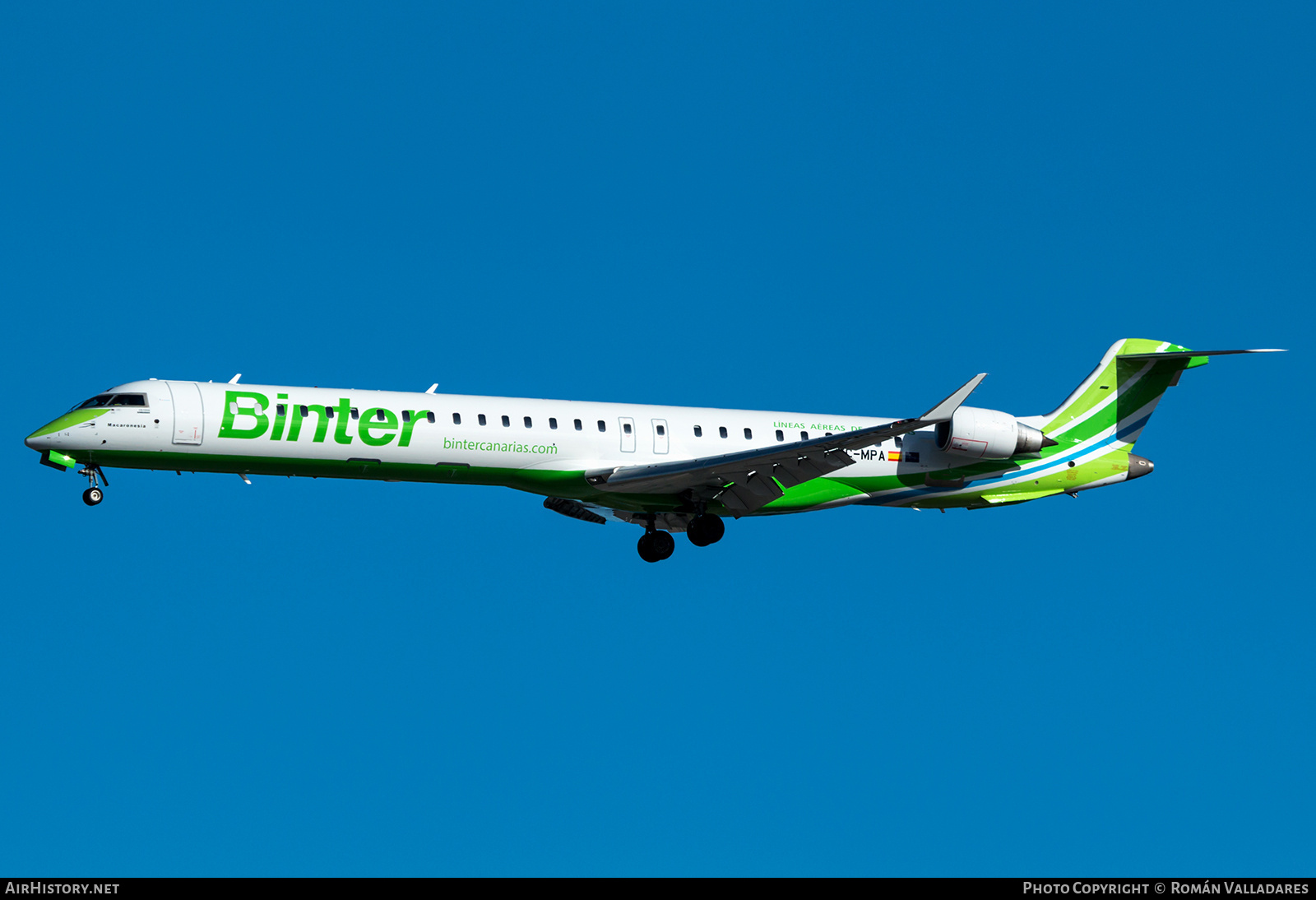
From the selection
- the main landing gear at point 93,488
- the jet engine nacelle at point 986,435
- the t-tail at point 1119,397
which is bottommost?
the main landing gear at point 93,488

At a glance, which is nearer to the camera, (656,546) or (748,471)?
(748,471)

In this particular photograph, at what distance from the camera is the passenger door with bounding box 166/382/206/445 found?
31.6 metres

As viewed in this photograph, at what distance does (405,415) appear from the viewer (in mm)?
32656

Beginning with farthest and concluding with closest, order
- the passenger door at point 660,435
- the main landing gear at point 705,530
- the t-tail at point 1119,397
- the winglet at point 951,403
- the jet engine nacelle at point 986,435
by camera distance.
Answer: the t-tail at point 1119,397, the jet engine nacelle at point 986,435, the main landing gear at point 705,530, the passenger door at point 660,435, the winglet at point 951,403

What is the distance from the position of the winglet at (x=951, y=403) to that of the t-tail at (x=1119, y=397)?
A: 276 inches

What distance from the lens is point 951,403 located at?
3212 cm

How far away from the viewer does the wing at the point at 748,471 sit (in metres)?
32.5

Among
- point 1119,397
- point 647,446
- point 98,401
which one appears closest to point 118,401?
point 98,401

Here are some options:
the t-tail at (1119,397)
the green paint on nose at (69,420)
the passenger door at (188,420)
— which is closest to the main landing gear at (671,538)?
the t-tail at (1119,397)

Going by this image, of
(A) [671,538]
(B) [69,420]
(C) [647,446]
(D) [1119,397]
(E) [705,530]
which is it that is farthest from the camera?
(D) [1119,397]

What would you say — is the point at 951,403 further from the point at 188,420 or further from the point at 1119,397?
the point at 188,420

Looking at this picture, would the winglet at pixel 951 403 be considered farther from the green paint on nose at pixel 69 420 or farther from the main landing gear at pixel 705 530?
the green paint on nose at pixel 69 420

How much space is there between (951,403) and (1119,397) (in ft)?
28.5
